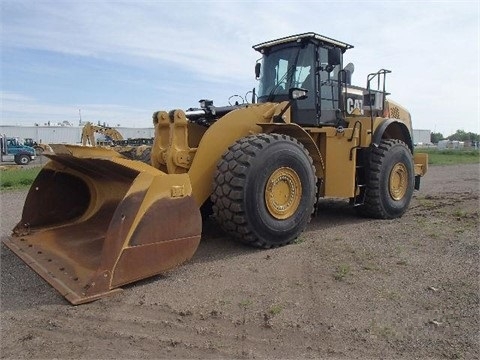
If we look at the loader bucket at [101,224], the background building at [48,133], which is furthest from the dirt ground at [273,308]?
the background building at [48,133]

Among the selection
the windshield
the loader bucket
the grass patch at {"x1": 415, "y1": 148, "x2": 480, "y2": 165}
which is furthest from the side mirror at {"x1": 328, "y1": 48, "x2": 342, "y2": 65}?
the grass patch at {"x1": 415, "y1": 148, "x2": 480, "y2": 165}

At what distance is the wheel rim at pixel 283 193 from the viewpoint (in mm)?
5234

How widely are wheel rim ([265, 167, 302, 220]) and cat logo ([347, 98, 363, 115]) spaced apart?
7.76ft

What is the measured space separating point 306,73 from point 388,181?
2261 millimetres

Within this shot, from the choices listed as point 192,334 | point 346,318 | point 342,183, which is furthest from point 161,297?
point 342,183

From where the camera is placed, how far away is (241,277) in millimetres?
4324

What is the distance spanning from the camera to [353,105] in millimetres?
7426

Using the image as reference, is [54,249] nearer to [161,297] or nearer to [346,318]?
[161,297]

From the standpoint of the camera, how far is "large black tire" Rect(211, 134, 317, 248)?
193 inches

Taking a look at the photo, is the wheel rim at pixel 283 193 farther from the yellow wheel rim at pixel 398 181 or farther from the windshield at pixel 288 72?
the yellow wheel rim at pixel 398 181

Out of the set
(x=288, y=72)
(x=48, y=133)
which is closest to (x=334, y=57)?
(x=288, y=72)

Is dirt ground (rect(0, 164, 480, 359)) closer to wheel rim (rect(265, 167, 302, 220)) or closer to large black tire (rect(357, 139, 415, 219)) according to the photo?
wheel rim (rect(265, 167, 302, 220))

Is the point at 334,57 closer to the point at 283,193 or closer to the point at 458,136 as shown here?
the point at 283,193

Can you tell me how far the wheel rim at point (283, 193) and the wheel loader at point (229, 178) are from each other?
0.6 inches
